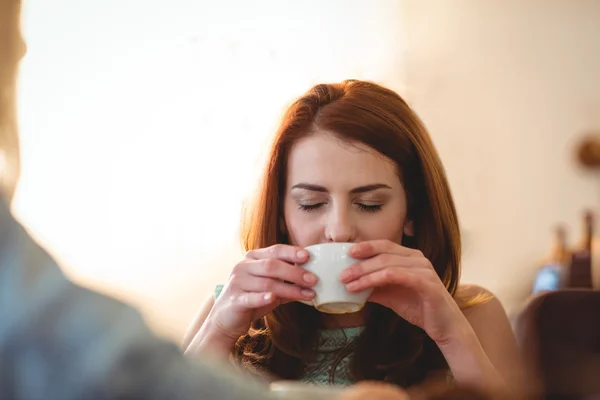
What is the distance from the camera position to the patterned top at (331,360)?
4.84ft

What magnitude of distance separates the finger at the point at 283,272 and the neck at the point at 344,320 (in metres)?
0.38

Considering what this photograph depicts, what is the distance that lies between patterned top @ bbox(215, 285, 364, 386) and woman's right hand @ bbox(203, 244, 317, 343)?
218 mm

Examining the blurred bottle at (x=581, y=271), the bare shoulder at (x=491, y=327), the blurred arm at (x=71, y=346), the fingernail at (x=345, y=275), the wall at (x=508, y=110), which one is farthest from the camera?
the wall at (x=508, y=110)

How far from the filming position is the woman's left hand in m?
1.20

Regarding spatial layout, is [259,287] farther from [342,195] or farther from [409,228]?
[409,228]

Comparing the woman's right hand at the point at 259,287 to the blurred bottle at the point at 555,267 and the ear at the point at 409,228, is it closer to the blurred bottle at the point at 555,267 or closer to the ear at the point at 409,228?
the ear at the point at 409,228

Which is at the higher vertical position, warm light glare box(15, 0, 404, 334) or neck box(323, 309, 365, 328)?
warm light glare box(15, 0, 404, 334)

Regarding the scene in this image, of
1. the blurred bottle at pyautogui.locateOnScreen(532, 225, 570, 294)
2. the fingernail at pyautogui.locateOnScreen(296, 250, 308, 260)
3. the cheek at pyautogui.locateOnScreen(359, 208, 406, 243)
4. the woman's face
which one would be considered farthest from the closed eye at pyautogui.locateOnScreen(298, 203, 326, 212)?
the blurred bottle at pyautogui.locateOnScreen(532, 225, 570, 294)

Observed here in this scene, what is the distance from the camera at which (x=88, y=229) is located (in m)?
2.68

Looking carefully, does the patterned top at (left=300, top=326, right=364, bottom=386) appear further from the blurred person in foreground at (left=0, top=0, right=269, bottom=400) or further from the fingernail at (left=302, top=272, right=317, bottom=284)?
the blurred person in foreground at (left=0, top=0, right=269, bottom=400)

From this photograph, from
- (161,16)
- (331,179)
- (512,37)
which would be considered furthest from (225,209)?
(512,37)

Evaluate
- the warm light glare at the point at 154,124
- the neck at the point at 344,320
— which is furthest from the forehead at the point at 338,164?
the warm light glare at the point at 154,124

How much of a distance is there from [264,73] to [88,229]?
4.03 ft

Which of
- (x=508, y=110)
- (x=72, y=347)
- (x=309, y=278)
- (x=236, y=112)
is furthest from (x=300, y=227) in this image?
(x=508, y=110)
